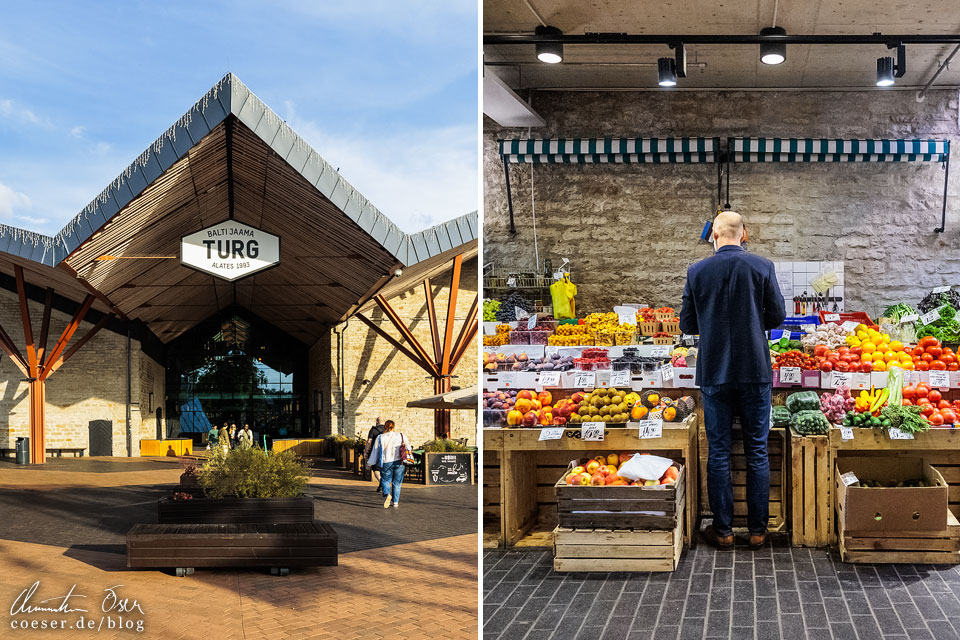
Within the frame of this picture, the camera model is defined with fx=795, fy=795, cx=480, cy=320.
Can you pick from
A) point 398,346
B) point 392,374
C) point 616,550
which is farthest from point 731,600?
point 392,374

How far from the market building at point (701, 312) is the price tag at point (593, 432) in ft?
0.03

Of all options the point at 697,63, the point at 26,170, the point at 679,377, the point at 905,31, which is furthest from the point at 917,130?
the point at 26,170

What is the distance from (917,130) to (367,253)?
7.12 m

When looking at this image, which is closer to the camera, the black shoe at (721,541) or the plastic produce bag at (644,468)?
the plastic produce bag at (644,468)

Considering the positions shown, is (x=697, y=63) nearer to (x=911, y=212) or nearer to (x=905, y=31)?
(x=905, y=31)

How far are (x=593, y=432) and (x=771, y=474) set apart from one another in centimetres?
115

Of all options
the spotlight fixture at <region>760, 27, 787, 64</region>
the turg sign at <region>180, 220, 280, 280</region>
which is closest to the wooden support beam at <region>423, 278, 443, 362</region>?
the turg sign at <region>180, 220, 280, 280</region>

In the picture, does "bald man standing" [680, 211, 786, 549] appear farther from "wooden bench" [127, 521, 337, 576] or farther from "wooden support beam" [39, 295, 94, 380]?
"wooden support beam" [39, 295, 94, 380]

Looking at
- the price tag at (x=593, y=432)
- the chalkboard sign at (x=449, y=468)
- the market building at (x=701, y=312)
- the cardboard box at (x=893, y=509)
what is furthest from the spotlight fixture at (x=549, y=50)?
the chalkboard sign at (x=449, y=468)

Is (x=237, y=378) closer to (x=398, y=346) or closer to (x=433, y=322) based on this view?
(x=398, y=346)

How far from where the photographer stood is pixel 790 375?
4562mm

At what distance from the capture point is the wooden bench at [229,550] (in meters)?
5.66

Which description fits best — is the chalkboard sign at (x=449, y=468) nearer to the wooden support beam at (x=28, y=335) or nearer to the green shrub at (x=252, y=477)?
the green shrub at (x=252, y=477)

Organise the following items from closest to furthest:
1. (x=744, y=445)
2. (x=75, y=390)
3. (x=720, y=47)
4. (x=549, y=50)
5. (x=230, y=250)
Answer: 1. (x=744, y=445)
2. (x=549, y=50)
3. (x=720, y=47)
4. (x=230, y=250)
5. (x=75, y=390)
